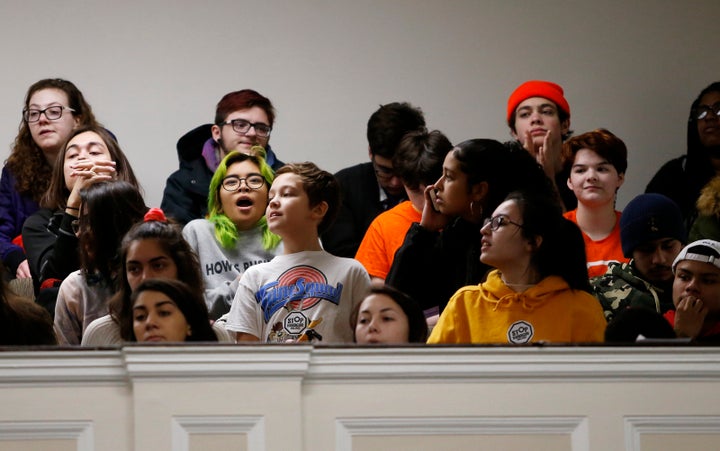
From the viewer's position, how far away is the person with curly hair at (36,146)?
22.1ft

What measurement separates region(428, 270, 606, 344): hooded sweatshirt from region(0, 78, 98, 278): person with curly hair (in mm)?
2372

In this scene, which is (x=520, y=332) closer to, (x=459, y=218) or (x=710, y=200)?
(x=459, y=218)

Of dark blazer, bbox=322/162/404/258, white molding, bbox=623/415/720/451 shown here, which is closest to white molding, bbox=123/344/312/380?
white molding, bbox=623/415/720/451

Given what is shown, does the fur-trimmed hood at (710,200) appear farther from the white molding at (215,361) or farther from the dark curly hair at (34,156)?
the white molding at (215,361)

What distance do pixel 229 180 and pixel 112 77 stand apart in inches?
83.5

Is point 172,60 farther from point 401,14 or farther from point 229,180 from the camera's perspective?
point 229,180

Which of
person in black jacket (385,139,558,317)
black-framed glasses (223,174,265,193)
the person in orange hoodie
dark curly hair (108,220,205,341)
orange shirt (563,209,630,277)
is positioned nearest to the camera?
dark curly hair (108,220,205,341)

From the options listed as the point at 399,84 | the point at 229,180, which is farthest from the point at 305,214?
the point at 399,84

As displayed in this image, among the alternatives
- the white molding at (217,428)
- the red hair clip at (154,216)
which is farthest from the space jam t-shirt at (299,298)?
the white molding at (217,428)

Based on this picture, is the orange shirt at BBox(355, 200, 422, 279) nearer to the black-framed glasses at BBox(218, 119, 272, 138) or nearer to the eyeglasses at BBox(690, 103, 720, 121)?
the black-framed glasses at BBox(218, 119, 272, 138)

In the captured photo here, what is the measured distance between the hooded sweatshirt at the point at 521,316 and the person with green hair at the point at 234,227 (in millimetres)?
1256

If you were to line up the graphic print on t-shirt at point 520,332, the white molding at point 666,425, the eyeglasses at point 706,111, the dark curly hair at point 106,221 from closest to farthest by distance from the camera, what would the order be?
the white molding at point 666,425, the graphic print on t-shirt at point 520,332, the dark curly hair at point 106,221, the eyeglasses at point 706,111

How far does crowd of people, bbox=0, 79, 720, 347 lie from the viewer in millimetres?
4977

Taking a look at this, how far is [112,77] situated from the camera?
8.14 metres
